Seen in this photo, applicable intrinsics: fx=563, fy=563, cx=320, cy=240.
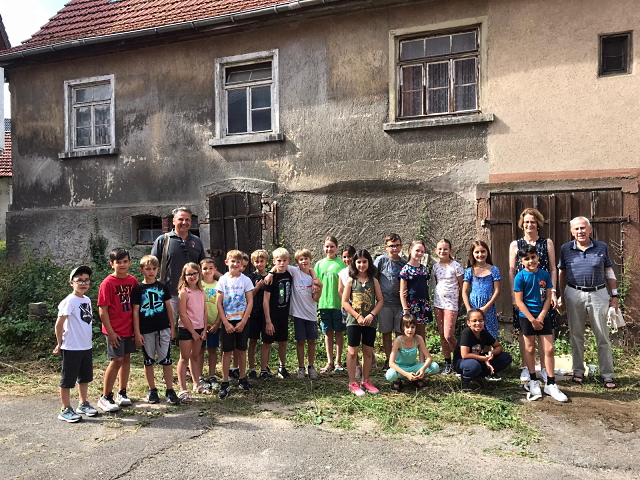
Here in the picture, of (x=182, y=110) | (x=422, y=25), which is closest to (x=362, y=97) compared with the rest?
(x=422, y=25)

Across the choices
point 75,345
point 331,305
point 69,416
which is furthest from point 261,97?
point 69,416

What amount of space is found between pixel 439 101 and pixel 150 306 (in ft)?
16.8

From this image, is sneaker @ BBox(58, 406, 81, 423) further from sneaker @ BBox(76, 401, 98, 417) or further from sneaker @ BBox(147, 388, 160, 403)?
sneaker @ BBox(147, 388, 160, 403)

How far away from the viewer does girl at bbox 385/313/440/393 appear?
534cm

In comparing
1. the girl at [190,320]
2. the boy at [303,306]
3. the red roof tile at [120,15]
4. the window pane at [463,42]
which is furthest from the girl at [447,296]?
the red roof tile at [120,15]

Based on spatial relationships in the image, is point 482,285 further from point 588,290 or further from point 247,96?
point 247,96

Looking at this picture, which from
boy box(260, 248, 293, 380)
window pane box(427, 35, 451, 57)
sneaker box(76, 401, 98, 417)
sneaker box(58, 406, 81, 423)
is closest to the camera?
sneaker box(58, 406, 81, 423)

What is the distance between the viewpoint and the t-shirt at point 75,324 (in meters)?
4.77

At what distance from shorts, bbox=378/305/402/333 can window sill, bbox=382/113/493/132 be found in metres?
3.14

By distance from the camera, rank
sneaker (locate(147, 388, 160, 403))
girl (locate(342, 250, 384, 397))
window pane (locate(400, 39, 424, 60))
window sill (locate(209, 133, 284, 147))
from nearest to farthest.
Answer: sneaker (locate(147, 388, 160, 403)), girl (locate(342, 250, 384, 397)), window pane (locate(400, 39, 424, 60)), window sill (locate(209, 133, 284, 147))

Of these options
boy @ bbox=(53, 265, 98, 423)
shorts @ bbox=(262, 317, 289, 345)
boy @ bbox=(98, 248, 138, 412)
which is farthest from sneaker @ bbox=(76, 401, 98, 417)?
shorts @ bbox=(262, 317, 289, 345)

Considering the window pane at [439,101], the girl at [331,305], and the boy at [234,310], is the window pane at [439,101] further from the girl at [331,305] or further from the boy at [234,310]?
the boy at [234,310]

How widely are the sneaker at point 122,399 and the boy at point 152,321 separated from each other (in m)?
0.20

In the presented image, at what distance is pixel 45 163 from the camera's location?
420 inches
